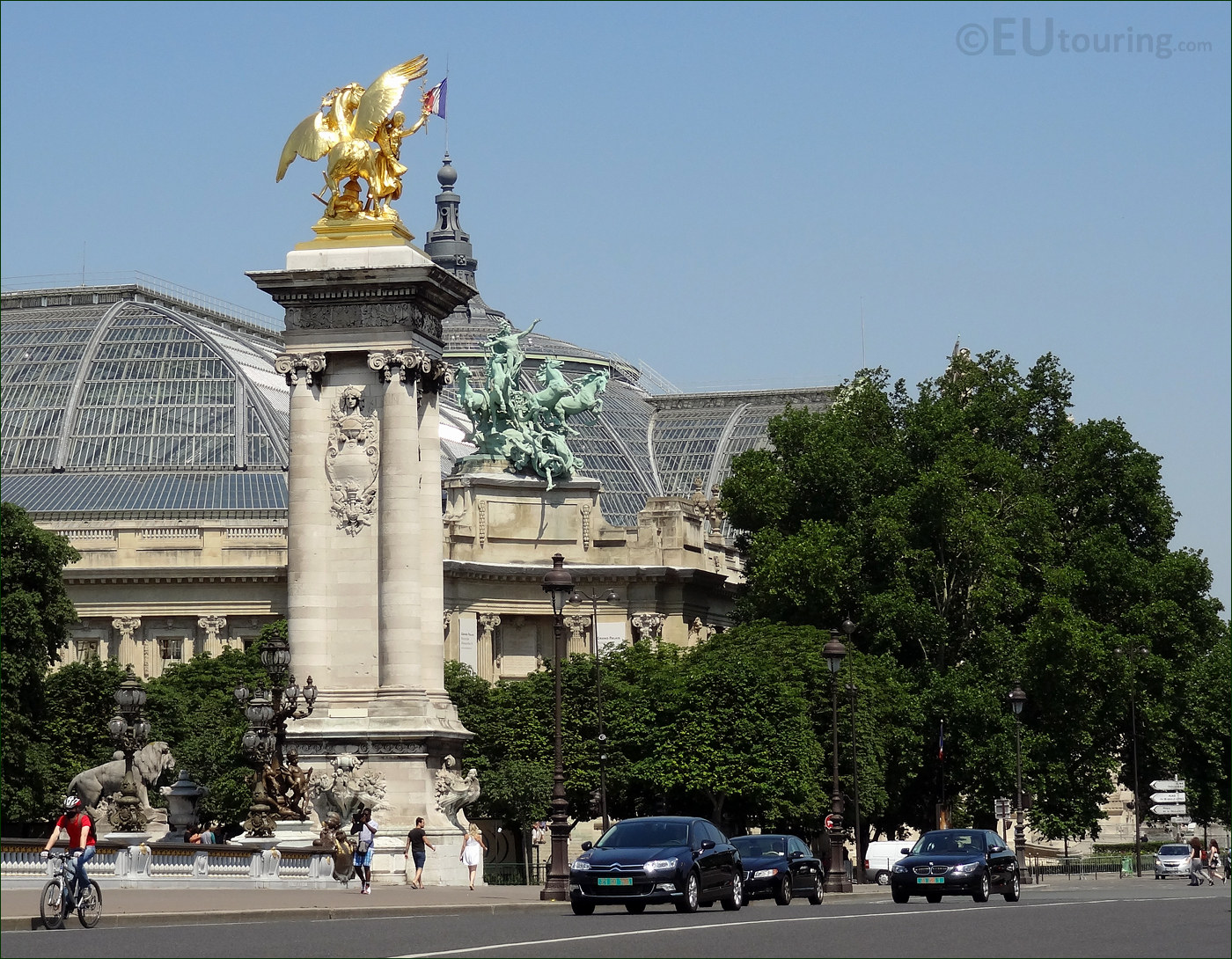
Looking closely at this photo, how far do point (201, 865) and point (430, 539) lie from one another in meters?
10.2

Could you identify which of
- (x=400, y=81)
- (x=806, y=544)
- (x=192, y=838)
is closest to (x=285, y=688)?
(x=192, y=838)

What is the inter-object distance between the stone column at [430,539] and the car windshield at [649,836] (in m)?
12.6

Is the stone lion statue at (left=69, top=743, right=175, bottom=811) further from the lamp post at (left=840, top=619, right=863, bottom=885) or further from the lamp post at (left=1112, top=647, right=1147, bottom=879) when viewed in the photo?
the lamp post at (left=1112, top=647, right=1147, bottom=879)

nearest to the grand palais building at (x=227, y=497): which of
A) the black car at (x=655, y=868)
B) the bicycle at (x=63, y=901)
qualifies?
the black car at (x=655, y=868)

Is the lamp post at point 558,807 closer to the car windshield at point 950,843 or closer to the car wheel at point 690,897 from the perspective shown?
the car windshield at point 950,843

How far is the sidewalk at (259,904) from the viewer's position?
3262cm

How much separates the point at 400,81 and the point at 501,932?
25447mm

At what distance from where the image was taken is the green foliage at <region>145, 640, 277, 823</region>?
236 ft

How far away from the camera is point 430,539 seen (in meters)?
50.4

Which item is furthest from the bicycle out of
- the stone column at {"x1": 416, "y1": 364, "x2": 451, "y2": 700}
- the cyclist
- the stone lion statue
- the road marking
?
the stone column at {"x1": 416, "y1": 364, "x2": 451, "y2": 700}

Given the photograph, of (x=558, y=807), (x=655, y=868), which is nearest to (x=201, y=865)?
(x=558, y=807)

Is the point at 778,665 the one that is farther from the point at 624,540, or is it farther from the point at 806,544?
the point at 624,540

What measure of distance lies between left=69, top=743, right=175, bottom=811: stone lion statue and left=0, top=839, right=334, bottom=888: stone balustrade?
243 cm

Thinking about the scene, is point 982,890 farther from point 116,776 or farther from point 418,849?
point 116,776
